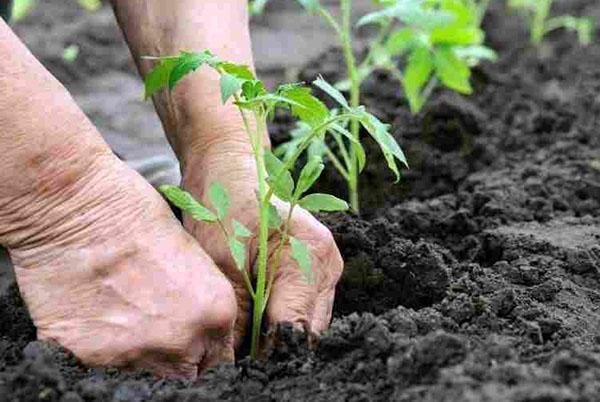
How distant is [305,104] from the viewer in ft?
5.52

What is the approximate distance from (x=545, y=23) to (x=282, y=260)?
316 centimetres

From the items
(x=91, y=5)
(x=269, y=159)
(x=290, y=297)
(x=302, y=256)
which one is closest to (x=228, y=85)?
(x=269, y=159)

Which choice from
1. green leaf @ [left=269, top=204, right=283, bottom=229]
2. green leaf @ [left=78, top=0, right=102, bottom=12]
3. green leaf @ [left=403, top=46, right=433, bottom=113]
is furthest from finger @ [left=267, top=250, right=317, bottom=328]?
green leaf @ [left=78, top=0, right=102, bottom=12]

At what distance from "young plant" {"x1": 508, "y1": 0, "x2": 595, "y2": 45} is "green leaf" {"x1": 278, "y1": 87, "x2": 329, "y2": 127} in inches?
104

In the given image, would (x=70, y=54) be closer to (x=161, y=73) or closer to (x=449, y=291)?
(x=161, y=73)

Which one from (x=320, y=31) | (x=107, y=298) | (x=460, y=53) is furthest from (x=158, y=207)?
(x=320, y=31)

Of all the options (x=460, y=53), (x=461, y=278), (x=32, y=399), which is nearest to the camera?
(x=32, y=399)

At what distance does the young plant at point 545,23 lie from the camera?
425cm

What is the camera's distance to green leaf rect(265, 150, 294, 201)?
1.71m

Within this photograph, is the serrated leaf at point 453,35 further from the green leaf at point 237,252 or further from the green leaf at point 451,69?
the green leaf at point 237,252

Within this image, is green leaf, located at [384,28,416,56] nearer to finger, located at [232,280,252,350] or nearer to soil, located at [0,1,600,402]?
soil, located at [0,1,600,402]

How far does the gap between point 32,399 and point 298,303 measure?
492 mm

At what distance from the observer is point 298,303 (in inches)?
71.8

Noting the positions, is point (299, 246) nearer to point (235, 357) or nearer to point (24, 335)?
point (235, 357)
